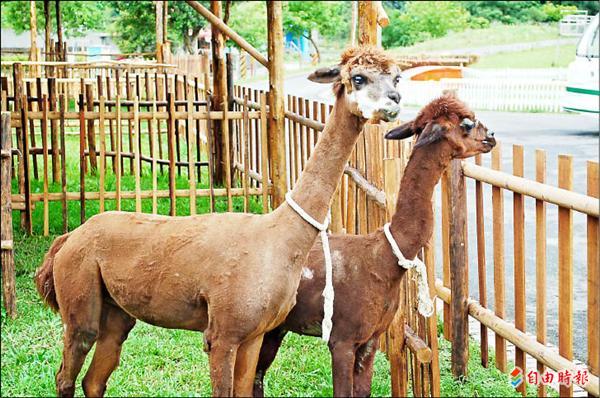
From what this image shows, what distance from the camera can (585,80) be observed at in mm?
21422

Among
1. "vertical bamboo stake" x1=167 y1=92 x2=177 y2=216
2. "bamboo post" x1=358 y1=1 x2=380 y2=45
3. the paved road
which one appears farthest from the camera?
"vertical bamboo stake" x1=167 y1=92 x2=177 y2=216

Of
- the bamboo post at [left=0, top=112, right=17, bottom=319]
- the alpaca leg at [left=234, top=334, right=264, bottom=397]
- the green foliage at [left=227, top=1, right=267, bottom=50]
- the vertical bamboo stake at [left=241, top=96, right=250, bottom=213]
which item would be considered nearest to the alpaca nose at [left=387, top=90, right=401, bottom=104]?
the alpaca leg at [left=234, top=334, right=264, bottom=397]

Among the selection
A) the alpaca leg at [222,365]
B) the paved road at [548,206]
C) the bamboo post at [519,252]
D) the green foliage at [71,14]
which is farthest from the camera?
the green foliage at [71,14]

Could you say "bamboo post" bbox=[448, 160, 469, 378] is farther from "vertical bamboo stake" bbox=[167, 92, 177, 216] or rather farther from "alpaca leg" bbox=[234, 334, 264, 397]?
"vertical bamboo stake" bbox=[167, 92, 177, 216]

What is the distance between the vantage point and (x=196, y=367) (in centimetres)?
661

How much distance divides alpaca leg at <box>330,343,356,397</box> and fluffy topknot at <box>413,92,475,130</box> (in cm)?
126

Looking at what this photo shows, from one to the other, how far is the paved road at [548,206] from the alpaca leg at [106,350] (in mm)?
1694

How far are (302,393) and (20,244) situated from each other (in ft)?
17.3

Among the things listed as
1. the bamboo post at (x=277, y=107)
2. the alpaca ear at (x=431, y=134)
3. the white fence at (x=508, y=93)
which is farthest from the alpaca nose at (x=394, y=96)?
the white fence at (x=508, y=93)

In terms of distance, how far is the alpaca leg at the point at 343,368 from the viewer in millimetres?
5039

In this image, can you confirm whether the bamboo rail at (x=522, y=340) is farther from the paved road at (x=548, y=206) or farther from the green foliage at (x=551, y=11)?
the green foliage at (x=551, y=11)

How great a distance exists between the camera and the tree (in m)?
68.6

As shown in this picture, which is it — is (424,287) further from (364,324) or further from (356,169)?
(356,169)

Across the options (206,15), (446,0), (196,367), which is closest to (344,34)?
(446,0)
